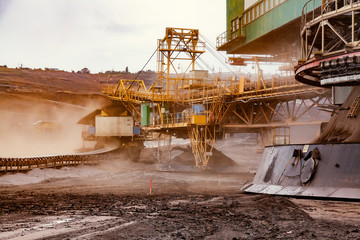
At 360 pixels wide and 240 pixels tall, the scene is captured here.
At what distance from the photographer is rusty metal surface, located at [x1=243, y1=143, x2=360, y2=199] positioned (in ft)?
39.2

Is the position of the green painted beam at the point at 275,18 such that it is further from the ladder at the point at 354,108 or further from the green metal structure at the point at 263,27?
the ladder at the point at 354,108

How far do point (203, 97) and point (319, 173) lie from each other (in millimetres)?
25644

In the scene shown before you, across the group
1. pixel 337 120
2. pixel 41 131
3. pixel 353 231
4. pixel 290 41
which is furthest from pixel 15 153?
pixel 353 231

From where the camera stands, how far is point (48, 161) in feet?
113

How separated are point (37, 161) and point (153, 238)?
25.9m

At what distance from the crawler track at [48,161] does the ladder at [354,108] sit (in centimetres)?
2247

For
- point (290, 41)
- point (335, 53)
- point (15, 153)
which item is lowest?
point (15, 153)

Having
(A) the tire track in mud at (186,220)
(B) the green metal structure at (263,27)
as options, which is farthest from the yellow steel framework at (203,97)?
(A) the tire track in mud at (186,220)

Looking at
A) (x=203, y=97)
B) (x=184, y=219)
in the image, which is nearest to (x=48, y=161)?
(x=203, y=97)

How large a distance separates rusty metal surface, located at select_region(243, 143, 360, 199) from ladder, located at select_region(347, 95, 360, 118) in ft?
6.44

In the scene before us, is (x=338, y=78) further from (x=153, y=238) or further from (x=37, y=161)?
(x=37, y=161)

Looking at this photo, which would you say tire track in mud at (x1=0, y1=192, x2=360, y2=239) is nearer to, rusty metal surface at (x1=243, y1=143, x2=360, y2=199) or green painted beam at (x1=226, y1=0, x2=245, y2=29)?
rusty metal surface at (x1=243, y1=143, x2=360, y2=199)

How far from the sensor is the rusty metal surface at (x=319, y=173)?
11961 mm

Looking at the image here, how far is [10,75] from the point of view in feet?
251
